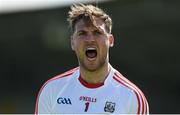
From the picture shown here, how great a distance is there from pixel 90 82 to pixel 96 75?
77 mm

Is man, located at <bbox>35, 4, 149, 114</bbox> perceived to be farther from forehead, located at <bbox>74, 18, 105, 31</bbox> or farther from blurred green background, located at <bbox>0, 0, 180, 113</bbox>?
blurred green background, located at <bbox>0, 0, 180, 113</bbox>

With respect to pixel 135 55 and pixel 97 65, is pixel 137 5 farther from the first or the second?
pixel 97 65

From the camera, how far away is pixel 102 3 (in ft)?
57.7

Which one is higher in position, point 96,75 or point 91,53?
point 91,53

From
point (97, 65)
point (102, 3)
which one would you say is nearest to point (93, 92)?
point (97, 65)

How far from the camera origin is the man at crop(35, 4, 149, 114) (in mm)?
7047

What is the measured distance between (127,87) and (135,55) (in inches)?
433

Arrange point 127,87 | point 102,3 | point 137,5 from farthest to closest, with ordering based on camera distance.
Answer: point 137,5 → point 102,3 → point 127,87

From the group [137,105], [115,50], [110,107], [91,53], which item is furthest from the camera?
[115,50]

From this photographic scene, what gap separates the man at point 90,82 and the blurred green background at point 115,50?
977cm

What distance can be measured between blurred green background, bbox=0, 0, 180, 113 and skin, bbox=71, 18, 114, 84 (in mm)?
9792

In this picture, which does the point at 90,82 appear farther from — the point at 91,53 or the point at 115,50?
the point at 115,50

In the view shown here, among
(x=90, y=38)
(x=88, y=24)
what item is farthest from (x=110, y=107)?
(x=88, y=24)

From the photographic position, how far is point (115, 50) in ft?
57.1
